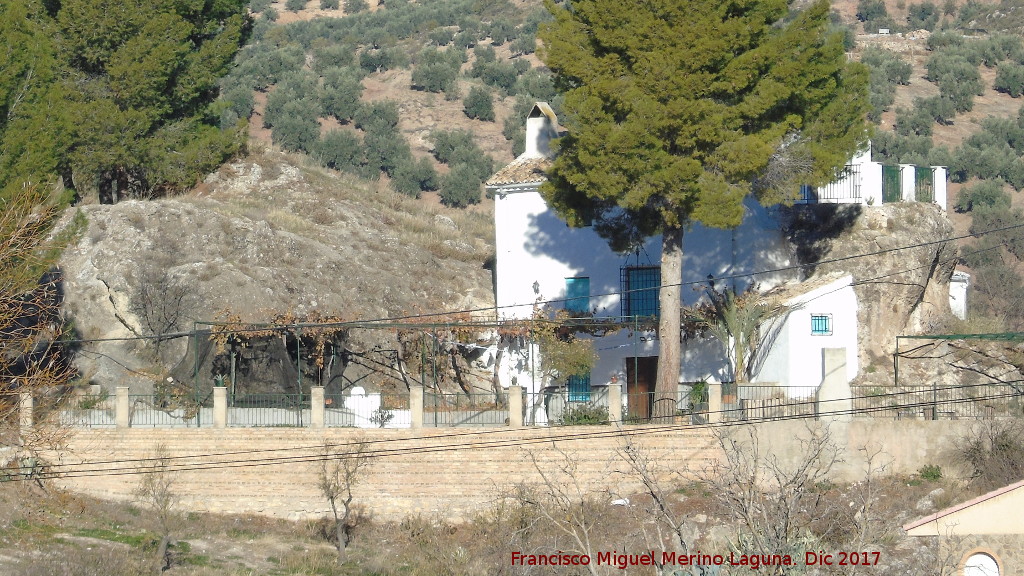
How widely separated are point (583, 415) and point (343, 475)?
549 centimetres

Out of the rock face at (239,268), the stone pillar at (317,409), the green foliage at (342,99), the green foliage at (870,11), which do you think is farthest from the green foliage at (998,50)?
the stone pillar at (317,409)

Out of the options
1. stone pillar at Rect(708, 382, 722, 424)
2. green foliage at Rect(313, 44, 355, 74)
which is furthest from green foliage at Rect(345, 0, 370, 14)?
stone pillar at Rect(708, 382, 722, 424)

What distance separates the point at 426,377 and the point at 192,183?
1450cm

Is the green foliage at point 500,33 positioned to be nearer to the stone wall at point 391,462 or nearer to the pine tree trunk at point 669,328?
the pine tree trunk at point 669,328

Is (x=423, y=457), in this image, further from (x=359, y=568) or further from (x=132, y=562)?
(x=132, y=562)

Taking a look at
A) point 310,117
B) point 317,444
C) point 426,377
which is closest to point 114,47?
point 426,377

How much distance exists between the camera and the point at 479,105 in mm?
81125

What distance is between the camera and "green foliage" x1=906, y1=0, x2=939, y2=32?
299 feet

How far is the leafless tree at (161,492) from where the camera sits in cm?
2616

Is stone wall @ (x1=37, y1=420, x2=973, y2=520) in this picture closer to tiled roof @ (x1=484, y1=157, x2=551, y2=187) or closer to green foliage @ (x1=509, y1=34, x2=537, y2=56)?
tiled roof @ (x1=484, y1=157, x2=551, y2=187)

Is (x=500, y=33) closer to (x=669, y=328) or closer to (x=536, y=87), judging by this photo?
(x=536, y=87)

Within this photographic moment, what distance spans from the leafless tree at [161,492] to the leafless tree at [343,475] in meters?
3.25

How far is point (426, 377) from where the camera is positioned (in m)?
33.3

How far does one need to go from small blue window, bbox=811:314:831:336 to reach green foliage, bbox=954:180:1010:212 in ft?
119
